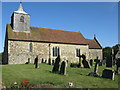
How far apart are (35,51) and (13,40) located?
185 inches

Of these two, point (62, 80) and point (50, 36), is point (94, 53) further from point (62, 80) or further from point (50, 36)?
point (62, 80)

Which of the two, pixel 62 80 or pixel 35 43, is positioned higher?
pixel 35 43

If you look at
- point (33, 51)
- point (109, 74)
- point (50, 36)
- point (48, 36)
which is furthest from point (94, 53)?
point (109, 74)

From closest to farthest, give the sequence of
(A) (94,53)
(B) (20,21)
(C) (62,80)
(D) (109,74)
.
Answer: (C) (62,80)
(D) (109,74)
(B) (20,21)
(A) (94,53)

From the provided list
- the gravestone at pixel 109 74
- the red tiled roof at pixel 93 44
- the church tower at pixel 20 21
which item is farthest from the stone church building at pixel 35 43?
the gravestone at pixel 109 74

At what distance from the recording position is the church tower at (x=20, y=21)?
91.1 feet

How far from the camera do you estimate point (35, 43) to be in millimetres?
26906

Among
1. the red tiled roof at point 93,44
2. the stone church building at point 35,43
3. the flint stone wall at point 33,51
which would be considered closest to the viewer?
the flint stone wall at point 33,51

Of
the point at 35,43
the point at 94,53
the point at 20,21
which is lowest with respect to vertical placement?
the point at 94,53

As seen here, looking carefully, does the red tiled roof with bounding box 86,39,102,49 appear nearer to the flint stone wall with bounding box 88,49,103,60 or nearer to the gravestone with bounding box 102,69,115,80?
the flint stone wall with bounding box 88,49,103,60

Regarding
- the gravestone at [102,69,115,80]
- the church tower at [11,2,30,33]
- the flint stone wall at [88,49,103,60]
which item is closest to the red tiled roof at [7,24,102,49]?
the flint stone wall at [88,49,103,60]

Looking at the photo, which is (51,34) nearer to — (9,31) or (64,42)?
(64,42)

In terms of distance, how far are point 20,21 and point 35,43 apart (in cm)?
612

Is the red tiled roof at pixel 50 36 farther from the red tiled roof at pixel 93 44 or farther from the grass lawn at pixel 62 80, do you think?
the grass lawn at pixel 62 80
